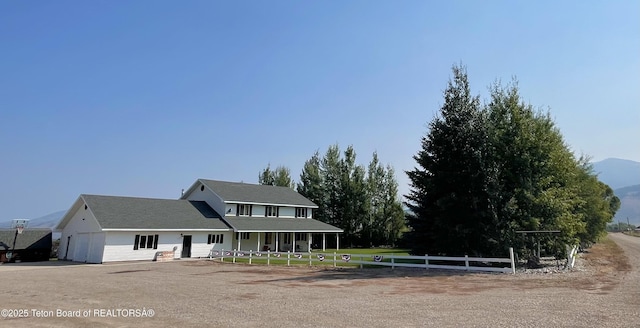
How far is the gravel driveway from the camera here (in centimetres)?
951

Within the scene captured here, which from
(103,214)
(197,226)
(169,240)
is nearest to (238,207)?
(197,226)

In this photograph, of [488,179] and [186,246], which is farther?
[186,246]

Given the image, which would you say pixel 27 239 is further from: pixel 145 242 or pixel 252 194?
pixel 252 194

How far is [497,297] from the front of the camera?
12.6 meters

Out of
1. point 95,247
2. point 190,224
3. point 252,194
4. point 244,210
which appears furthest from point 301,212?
point 95,247

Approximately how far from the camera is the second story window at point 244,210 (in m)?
41.6

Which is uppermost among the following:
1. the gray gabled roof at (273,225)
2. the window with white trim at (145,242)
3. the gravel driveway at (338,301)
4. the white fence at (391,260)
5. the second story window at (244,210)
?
the second story window at (244,210)

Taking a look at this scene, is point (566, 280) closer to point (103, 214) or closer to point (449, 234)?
point (449, 234)

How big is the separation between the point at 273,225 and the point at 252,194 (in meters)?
5.48

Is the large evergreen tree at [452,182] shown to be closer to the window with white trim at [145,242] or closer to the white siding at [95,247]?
the window with white trim at [145,242]

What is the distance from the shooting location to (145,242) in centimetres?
3238

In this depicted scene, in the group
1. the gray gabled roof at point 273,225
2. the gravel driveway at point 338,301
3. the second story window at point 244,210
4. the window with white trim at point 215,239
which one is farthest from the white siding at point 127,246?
the gravel driveway at point 338,301

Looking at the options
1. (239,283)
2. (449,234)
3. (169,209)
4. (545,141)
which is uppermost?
(545,141)

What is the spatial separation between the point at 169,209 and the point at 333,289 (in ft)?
88.0
